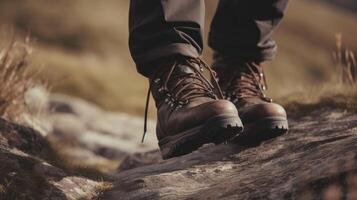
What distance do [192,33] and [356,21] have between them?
10861cm

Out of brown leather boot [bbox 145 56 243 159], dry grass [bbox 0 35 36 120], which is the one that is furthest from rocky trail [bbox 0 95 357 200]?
dry grass [bbox 0 35 36 120]

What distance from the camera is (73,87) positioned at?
32.5m

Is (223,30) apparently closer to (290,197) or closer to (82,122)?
(290,197)

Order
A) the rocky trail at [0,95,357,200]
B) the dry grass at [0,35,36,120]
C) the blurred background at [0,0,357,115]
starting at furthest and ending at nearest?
the blurred background at [0,0,357,115], the dry grass at [0,35,36,120], the rocky trail at [0,95,357,200]

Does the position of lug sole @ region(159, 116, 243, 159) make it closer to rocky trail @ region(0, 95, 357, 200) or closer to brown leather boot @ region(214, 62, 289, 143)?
rocky trail @ region(0, 95, 357, 200)

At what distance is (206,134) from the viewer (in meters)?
3.10

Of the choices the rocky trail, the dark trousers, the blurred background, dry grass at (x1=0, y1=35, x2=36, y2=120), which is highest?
the dark trousers

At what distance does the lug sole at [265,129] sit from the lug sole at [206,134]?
1.17 ft

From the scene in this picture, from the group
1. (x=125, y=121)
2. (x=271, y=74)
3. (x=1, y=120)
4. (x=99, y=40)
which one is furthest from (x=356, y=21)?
(x=1, y=120)

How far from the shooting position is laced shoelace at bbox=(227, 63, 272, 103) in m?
3.87

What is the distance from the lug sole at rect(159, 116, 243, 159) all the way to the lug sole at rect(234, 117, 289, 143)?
36cm

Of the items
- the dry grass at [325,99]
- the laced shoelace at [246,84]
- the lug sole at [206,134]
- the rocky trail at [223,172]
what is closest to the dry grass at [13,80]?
the rocky trail at [223,172]

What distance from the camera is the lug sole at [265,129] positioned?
3.47m

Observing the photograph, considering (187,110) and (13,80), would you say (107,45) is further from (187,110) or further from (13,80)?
(187,110)
